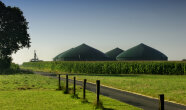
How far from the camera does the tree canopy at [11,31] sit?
58456 millimetres

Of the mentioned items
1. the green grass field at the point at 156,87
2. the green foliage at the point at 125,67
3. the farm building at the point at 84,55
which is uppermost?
the farm building at the point at 84,55

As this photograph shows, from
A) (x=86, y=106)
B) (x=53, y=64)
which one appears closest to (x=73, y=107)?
(x=86, y=106)

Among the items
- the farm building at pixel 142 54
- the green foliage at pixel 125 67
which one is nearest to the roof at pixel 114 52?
the farm building at pixel 142 54

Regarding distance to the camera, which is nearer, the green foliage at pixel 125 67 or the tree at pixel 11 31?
the green foliage at pixel 125 67

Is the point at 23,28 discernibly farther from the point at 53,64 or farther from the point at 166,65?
the point at 166,65

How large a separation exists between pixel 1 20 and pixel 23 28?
475cm

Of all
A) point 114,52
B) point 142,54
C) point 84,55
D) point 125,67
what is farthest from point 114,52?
point 125,67

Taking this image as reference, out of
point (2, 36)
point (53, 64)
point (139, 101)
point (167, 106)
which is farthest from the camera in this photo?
point (53, 64)

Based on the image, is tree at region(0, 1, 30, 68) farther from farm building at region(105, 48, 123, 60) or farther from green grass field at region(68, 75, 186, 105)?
farm building at region(105, 48, 123, 60)

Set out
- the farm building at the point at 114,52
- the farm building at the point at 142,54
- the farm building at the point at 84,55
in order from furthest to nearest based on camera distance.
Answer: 1. the farm building at the point at 114,52
2. the farm building at the point at 84,55
3. the farm building at the point at 142,54

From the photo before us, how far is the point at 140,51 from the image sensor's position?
97.9 m

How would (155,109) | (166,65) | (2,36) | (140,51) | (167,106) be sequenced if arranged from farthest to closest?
(140,51), (2,36), (166,65), (167,106), (155,109)

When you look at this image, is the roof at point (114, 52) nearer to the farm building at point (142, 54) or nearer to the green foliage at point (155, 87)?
the farm building at point (142, 54)

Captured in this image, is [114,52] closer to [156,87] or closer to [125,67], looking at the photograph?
A: [125,67]
